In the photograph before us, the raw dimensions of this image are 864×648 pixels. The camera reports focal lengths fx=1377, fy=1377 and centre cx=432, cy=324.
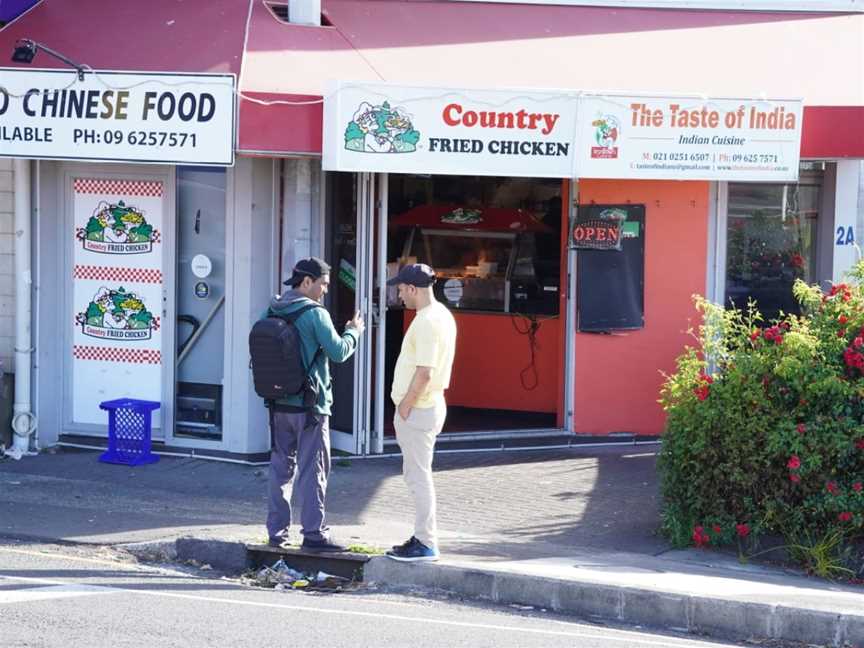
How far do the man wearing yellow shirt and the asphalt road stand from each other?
0.41 metres

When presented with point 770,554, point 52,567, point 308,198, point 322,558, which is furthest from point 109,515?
point 770,554

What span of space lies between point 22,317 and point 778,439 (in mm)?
6504

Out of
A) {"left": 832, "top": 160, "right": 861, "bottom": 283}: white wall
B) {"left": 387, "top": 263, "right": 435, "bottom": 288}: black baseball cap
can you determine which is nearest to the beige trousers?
{"left": 387, "top": 263, "right": 435, "bottom": 288}: black baseball cap

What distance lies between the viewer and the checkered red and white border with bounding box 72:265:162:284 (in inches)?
462

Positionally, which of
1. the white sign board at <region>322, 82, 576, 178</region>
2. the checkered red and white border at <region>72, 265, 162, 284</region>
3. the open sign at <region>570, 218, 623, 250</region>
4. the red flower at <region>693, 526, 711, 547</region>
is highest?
the white sign board at <region>322, 82, 576, 178</region>

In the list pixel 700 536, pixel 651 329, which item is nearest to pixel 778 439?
pixel 700 536

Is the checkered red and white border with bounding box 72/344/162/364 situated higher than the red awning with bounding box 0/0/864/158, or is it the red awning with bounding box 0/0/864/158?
the red awning with bounding box 0/0/864/158

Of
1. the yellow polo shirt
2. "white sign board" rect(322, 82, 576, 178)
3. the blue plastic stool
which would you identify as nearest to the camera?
the yellow polo shirt

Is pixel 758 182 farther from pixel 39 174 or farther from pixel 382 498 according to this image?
pixel 39 174

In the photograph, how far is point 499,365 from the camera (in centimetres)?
1370

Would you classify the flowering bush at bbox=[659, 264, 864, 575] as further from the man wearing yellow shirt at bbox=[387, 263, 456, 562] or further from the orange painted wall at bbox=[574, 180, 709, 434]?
the orange painted wall at bbox=[574, 180, 709, 434]

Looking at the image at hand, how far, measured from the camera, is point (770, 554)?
28.8 ft

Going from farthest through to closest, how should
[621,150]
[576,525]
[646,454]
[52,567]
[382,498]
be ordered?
1. [646,454]
2. [621,150]
3. [382,498]
4. [576,525]
5. [52,567]

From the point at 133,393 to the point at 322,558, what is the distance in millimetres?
3963
